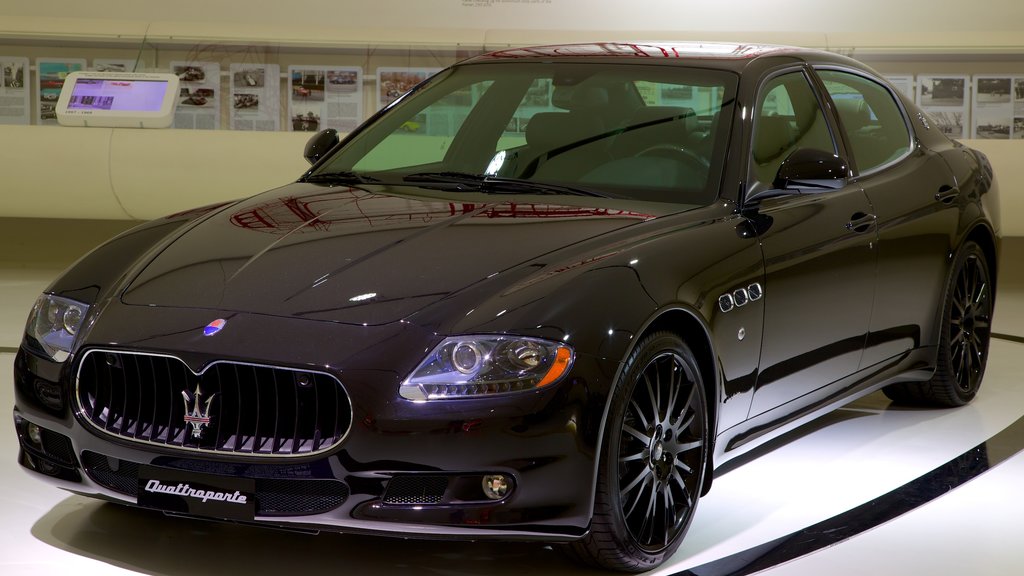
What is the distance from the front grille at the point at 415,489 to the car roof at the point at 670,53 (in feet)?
5.56

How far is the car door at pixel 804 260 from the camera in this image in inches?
138

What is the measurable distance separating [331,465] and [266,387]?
21 centimetres

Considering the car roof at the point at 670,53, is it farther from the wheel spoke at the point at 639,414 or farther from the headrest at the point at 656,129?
the wheel spoke at the point at 639,414

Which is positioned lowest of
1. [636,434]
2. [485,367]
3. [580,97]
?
[636,434]

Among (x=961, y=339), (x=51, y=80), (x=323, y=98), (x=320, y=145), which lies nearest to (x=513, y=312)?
(x=320, y=145)

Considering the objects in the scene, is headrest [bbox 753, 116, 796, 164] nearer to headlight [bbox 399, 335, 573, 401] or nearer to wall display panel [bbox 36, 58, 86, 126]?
headlight [bbox 399, 335, 573, 401]

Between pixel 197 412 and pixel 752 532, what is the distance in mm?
1403

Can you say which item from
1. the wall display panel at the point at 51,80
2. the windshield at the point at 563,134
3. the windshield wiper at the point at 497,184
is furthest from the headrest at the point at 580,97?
the wall display panel at the point at 51,80

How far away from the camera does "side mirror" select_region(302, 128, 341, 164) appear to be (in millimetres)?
4207

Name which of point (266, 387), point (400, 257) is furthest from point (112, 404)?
point (400, 257)

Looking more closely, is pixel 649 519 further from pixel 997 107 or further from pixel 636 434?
pixel 997 107

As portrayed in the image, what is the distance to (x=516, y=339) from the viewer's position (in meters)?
2.72

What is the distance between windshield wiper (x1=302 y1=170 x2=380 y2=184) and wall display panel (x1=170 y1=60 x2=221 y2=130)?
4431 mm

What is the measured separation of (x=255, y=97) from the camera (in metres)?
8.34
